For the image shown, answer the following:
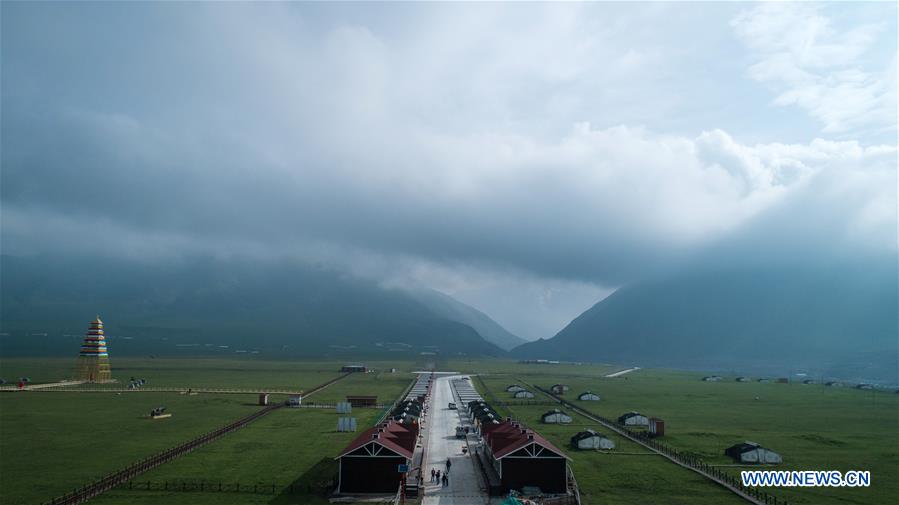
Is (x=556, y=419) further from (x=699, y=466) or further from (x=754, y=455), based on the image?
(x=754, y=455)

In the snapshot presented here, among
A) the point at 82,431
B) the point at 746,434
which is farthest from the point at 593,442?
the point at 82,431

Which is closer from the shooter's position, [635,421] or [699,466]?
[699,466]

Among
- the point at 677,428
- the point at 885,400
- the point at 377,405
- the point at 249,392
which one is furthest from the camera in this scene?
the point at 885,400

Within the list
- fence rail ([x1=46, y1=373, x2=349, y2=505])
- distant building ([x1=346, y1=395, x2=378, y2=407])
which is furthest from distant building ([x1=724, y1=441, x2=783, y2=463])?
distant building ([x1=346, y1=395, x2=378, y2=407])

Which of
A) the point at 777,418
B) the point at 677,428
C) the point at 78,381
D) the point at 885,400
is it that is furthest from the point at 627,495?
the point at 78,381

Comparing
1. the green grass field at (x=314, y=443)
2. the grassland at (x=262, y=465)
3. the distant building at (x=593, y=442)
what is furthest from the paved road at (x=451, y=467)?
the distant building at (x=593, y=442)

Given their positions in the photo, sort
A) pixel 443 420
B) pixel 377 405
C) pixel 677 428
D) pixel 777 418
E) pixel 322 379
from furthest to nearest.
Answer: pixel 322 379 → pixel 377 405 → pixel 777 418 → pixel 443 420 → pixel 677 428

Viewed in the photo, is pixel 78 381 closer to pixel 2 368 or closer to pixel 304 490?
pixel 2 368

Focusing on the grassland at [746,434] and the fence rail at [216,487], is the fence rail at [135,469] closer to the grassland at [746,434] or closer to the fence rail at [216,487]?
the fence rail at [216,487]
